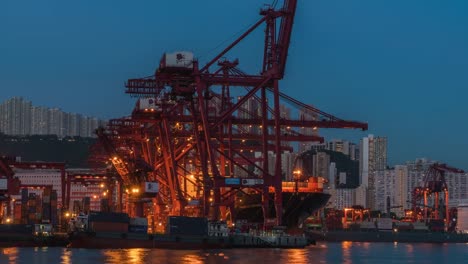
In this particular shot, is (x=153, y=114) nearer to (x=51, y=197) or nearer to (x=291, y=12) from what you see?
(x=291, y=12)

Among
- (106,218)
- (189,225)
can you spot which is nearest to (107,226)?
(106,218)

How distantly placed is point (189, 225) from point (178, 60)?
49.0 feet

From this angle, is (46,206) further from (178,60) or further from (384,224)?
(384,224)

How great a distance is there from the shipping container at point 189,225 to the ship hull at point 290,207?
1406cm

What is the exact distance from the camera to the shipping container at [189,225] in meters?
78.5

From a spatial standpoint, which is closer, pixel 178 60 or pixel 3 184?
pixel 178 60

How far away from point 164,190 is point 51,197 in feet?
50.7

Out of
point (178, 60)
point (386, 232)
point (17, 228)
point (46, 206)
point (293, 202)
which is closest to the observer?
point (178, 60)

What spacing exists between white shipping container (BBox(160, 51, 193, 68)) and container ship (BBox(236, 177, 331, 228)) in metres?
21.5

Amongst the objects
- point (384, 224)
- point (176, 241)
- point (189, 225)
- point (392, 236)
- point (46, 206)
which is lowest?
point (392, 236)

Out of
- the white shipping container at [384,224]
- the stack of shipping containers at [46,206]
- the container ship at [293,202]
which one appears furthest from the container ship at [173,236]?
Result: the white shipping container at [384,224]

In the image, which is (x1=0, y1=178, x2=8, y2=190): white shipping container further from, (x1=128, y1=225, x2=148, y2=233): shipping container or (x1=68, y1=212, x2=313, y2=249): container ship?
(x1=128, y1=225, x2=148, y2=233): shipping container

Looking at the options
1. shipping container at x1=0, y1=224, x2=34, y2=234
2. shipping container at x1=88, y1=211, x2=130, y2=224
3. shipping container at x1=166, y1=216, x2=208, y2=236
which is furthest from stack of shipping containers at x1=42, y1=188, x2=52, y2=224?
shipping container at x1=166, y1=216, x2=208, y2=236

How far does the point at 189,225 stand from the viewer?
7875cm
